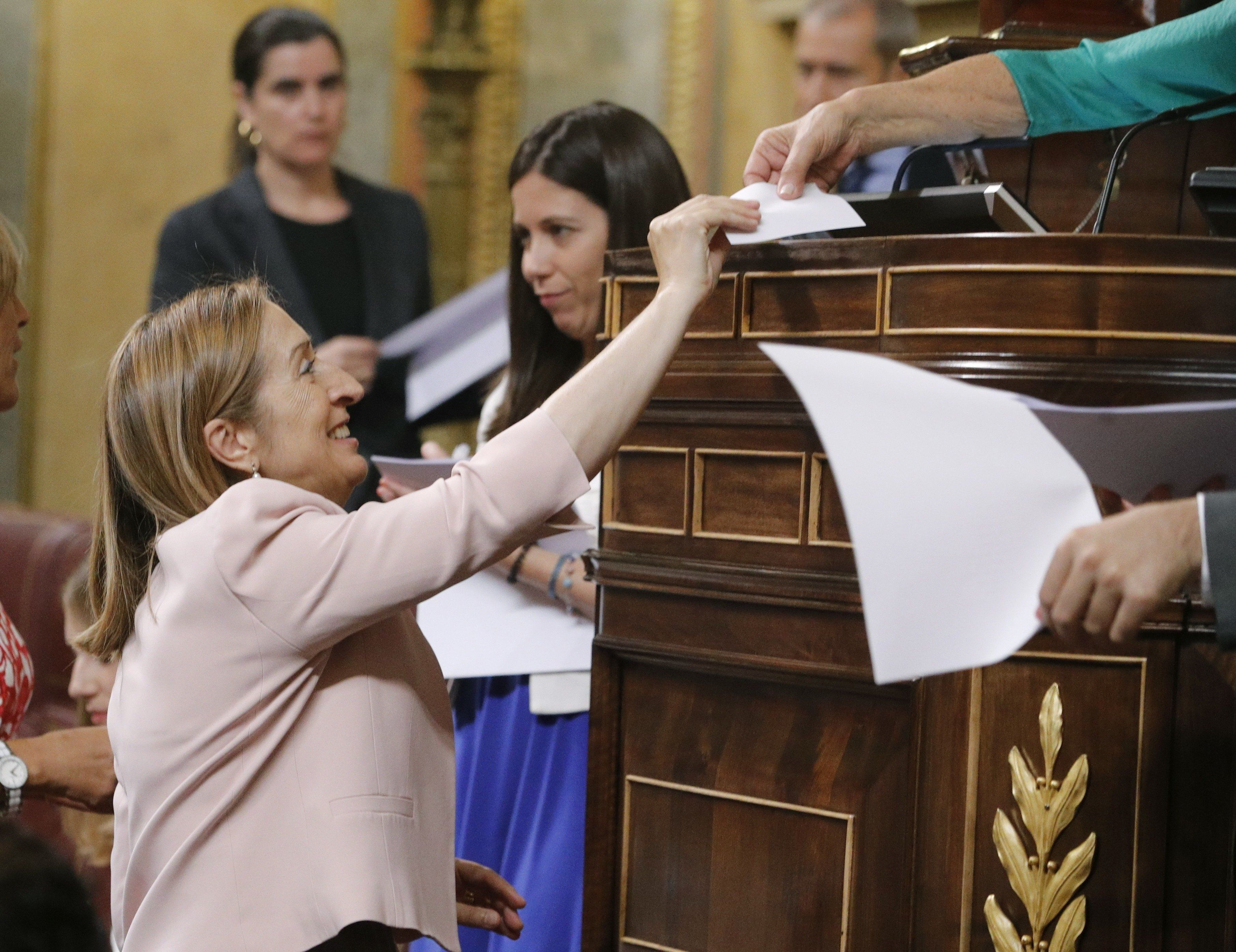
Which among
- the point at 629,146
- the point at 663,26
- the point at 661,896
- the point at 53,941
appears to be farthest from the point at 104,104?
the point at 53,941

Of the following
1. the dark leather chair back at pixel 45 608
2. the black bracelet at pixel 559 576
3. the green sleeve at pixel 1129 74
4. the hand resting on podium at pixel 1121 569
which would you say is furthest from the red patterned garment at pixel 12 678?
the dark leather chair back at pixel 45 608

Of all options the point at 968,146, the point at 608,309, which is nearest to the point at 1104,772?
the point at 608,309

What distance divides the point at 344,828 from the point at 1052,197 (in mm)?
1434

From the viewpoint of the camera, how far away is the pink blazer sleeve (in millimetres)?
1325

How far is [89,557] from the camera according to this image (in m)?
1.57

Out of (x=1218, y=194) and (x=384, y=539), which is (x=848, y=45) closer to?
(x=1218, y=194)

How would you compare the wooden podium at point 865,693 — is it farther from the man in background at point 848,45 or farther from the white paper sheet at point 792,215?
the man in background at point 848,45

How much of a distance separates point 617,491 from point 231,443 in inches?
17.4

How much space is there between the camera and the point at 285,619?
1337 millimetres

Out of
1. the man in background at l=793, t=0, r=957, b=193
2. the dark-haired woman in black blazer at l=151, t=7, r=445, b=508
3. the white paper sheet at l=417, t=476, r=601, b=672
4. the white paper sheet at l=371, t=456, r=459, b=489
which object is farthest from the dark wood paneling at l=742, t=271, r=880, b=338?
the dark-haired woman in black blazer at l=151, t=7, r=445, b=508

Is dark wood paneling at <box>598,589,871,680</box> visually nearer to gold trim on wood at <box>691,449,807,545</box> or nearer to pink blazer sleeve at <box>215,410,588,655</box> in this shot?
gold trim on wood at <box>691,449,807,545</box>

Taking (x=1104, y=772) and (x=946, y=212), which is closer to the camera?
(x=1104, y=772)

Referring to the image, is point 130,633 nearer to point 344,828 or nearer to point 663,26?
point 344,828

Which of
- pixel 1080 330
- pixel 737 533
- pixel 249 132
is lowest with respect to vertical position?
pixel 737 533
